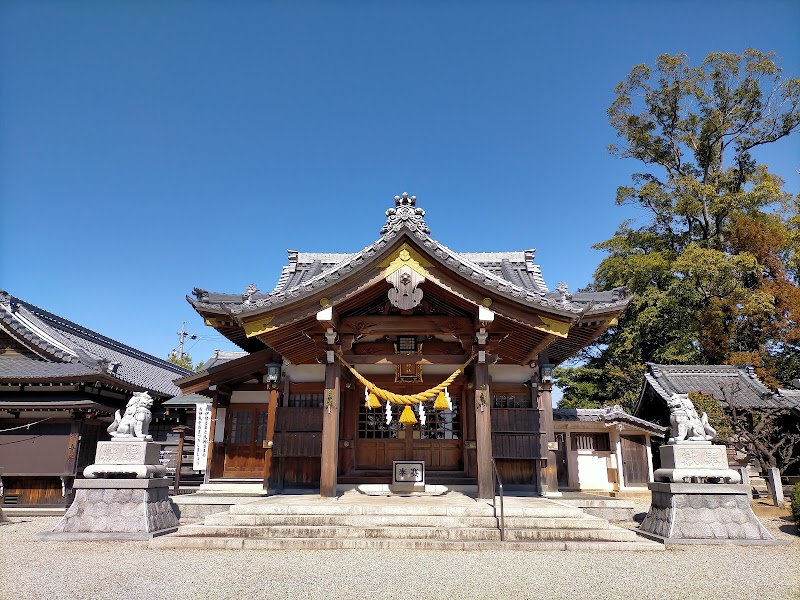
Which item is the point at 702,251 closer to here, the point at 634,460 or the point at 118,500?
the point at 634,460

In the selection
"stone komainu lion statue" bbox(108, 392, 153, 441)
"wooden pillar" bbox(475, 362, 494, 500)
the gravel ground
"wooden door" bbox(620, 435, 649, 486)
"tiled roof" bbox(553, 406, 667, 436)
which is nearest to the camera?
the gravel ground

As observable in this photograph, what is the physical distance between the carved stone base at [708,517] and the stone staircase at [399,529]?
0.75 metres

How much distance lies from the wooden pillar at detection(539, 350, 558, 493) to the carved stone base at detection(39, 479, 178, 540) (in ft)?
28.5

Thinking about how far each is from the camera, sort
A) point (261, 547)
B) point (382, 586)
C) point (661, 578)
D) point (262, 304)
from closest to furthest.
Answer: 1. point (382, 586)
2. point (661, 578)
3. point (261, 547)
4. point (262, 304)

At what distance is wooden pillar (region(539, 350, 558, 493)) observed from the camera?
12766 mm

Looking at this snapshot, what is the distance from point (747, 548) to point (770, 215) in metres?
29.3

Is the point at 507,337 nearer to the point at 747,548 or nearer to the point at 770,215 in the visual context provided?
the point at 747,548

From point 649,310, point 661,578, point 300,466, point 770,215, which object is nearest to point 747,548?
point 661,578

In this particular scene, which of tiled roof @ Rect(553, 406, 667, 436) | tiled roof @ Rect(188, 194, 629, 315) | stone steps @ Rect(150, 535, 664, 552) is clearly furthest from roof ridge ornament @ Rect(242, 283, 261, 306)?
tiled roof @ Rect(553, 406, 667, 436)

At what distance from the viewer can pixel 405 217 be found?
11227 mm

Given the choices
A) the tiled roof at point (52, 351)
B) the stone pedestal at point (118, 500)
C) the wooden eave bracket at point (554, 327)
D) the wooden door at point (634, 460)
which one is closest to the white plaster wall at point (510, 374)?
the wooden eave bracket at point (554, 327)

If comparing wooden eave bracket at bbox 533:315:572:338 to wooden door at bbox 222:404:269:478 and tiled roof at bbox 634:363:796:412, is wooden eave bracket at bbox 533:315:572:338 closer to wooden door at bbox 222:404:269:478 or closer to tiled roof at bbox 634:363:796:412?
wooden door at bbox 222:404:269:478

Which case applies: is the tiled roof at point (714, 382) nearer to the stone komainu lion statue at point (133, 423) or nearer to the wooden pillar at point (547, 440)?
the wooden pillar at point (547, 440)

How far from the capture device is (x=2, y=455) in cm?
1636
